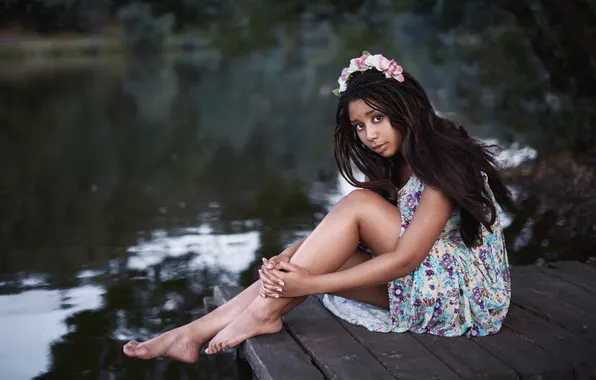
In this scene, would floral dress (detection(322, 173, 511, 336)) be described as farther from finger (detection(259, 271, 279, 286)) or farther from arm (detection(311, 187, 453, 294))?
finger (detection(259, 271, 279, 286))

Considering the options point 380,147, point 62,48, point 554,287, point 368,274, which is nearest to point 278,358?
point 368,274

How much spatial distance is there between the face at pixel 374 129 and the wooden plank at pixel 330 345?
0.62 metres

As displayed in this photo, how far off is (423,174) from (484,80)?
6.64m

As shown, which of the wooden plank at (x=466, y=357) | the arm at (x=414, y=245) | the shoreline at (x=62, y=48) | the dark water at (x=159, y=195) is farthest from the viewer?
the shoreline at (x=62, y=48)

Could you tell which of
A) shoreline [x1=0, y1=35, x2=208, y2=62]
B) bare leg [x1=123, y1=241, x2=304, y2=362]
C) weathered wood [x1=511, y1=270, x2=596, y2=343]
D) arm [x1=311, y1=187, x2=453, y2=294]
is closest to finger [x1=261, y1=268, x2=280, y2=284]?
arm [x1=311, y1=187, x2=453, y2=294]

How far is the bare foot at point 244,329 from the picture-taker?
9.27ft

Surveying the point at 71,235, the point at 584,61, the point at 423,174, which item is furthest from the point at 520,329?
the point at 584,61

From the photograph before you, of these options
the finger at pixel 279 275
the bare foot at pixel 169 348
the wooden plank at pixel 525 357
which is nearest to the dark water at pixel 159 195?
the bare foot at pixel 169 348

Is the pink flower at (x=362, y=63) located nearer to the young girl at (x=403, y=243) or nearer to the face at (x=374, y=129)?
the young girl at (x=403, y=243)

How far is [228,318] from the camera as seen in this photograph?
2955 millimetres

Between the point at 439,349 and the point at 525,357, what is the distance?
0.26 meters

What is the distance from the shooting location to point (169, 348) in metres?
2.90

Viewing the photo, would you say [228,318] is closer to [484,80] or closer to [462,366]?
[462,366]

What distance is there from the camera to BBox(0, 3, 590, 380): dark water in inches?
140
